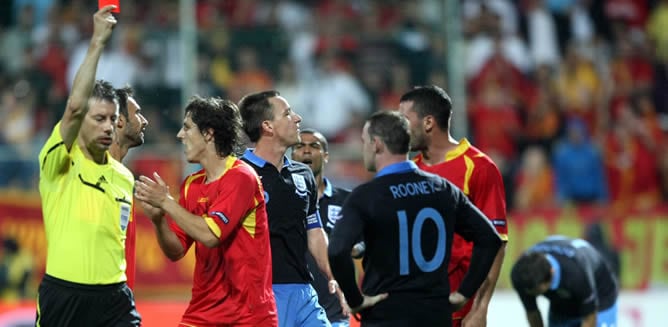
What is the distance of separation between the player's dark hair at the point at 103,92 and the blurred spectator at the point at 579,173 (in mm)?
9942

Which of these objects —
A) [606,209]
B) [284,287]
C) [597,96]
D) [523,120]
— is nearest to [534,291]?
[284,287]

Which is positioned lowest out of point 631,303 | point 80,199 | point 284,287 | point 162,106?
point 631,303

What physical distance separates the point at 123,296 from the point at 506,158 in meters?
9.65

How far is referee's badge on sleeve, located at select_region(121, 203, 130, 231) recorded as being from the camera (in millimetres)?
5834

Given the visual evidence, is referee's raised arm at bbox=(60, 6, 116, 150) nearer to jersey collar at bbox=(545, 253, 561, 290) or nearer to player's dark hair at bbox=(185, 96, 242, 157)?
player's dark hair at bbox=(185, 96, 242, 157)

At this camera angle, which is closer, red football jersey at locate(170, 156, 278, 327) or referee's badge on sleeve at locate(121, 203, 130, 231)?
referee's badge on sleeve at locate(121, 203, 130, 231)

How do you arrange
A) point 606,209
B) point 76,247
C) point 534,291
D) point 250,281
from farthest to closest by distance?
point 606,209, point 534,291, point 250,281, point 76,247

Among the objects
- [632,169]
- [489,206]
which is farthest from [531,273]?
[632,169]

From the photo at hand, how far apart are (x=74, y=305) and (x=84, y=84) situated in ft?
3.70

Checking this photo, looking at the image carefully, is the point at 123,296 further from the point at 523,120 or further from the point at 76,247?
the point at 523,120

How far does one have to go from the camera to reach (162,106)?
522 inches

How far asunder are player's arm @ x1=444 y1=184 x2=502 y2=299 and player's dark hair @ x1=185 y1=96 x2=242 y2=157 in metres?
1.29

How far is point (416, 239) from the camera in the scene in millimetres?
5730

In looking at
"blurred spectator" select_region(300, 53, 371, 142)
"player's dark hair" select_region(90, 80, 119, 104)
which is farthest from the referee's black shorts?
"blurred spectator" select_region(300, 53, 371, 142)
